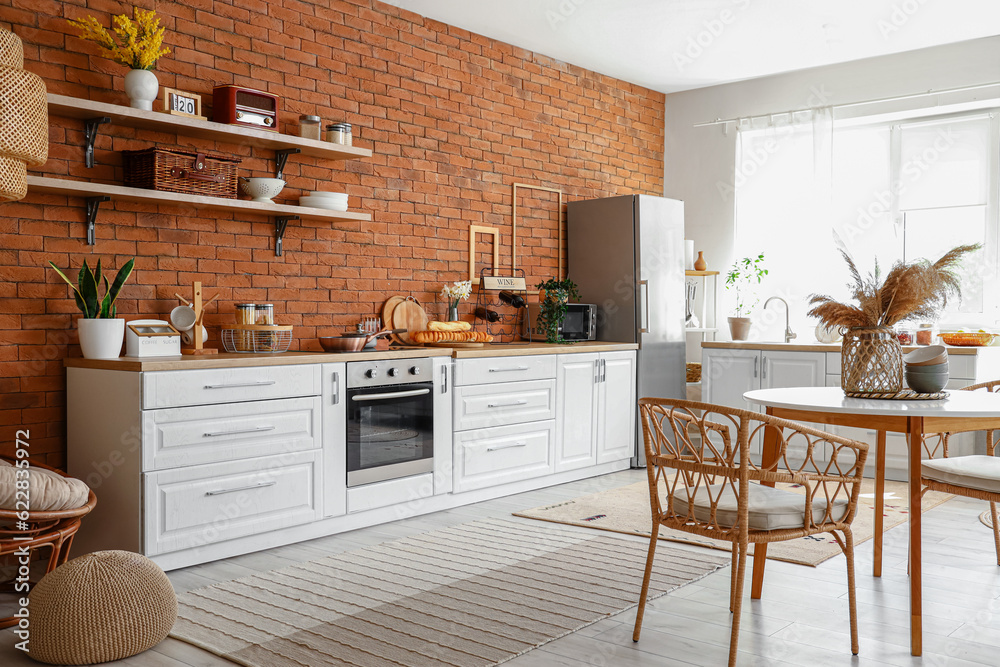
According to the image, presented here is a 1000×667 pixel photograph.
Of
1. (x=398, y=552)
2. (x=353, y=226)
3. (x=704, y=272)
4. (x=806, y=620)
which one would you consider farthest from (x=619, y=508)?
(x=704, y=272)

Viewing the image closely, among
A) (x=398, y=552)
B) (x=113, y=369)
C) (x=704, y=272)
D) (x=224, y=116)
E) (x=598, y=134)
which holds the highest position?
(x=598, y=134)

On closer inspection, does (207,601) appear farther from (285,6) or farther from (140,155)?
(285,6)

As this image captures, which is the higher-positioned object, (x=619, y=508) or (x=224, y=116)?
(x=224, y=116)

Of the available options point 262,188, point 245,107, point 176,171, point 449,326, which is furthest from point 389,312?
point 176,171

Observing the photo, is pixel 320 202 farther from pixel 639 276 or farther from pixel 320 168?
pixel 639 276

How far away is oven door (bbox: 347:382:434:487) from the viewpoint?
392 cm

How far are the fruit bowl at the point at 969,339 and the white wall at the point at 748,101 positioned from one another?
3.68 feet

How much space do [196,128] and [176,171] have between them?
0.76 feet

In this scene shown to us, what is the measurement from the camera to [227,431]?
3424 mm

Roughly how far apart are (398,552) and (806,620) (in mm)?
1674

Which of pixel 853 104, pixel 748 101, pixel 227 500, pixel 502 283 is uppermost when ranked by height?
pixel 748 101

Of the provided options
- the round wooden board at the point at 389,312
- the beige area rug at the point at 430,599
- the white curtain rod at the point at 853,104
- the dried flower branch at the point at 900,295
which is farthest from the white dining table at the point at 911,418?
the white curtain rod at the point at 853,104

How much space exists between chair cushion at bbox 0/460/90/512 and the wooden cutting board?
2.24 m

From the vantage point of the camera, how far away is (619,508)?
444 centimetres
